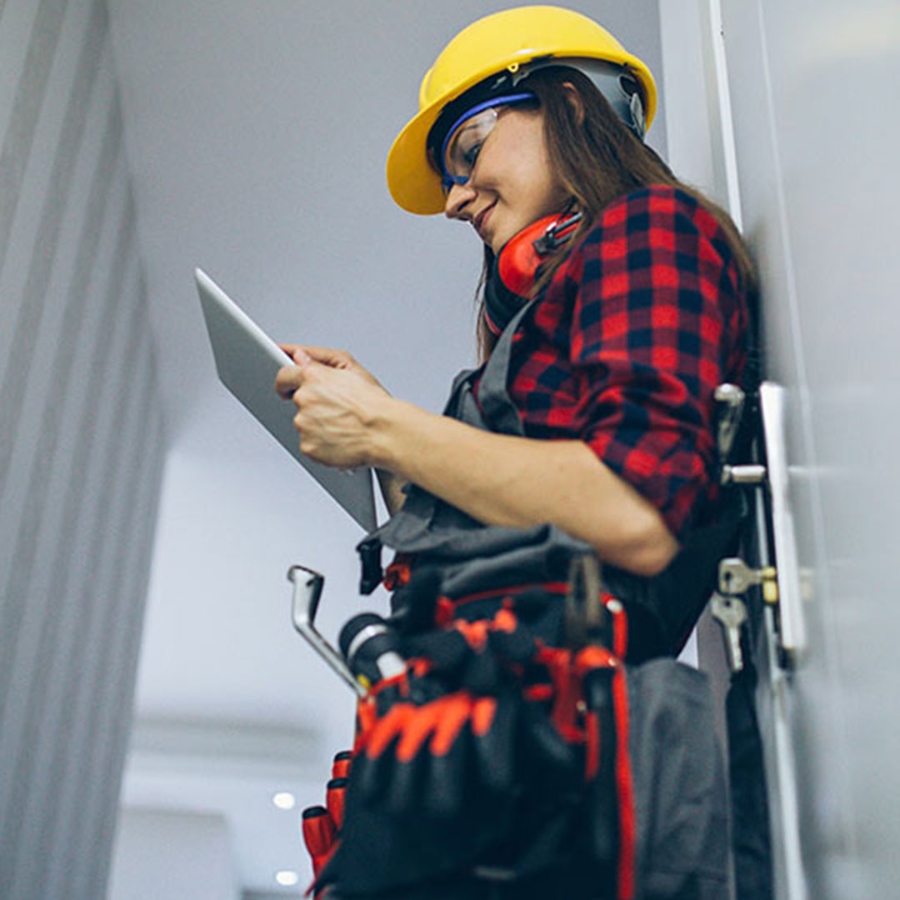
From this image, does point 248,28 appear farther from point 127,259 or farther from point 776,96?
point 776,96

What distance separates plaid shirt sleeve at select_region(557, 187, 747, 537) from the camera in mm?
893

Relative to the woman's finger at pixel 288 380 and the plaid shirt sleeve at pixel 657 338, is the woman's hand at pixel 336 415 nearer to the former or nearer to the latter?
the woman's finger at pixel 288 380

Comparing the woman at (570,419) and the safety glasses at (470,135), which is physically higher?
the safety glasses at (470,135)

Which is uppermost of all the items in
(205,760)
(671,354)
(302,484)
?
(302,484)

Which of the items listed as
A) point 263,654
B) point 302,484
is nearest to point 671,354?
point 302,484

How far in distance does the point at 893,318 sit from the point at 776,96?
0.44 m

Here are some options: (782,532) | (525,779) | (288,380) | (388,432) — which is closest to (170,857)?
(288,380)

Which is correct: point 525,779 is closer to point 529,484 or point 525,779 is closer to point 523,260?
point 529,484

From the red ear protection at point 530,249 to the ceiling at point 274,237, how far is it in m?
1.39

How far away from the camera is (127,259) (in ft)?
9.37

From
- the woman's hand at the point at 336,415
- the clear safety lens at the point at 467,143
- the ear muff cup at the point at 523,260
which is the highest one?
the clear safety lens at the point at 467,143

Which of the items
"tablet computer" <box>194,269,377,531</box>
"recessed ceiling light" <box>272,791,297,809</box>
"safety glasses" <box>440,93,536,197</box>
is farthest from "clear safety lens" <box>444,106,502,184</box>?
"recessed ceiling light" <box>272,791,297,809</box>

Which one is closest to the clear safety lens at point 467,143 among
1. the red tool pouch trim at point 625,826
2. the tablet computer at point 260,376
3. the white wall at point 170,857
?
the tablet computer at point 260,376

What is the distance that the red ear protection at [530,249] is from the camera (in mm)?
1180
